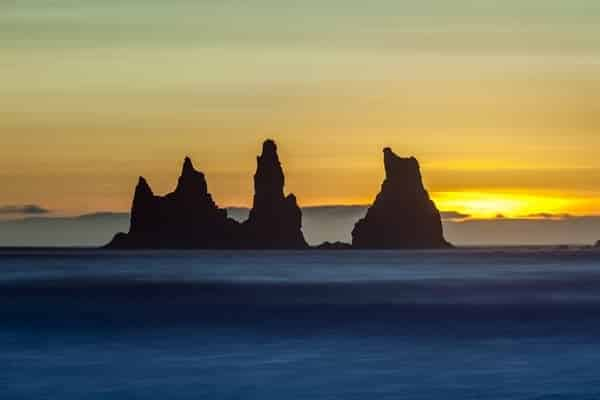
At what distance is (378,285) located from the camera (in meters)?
143

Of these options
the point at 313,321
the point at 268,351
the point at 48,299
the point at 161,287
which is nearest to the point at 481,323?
the point at 313,321

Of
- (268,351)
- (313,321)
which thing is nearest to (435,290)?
(313,321)

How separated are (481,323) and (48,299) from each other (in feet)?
147

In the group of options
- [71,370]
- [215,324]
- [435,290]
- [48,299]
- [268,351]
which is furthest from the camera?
[435,290]

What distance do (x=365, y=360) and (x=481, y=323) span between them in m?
24.6

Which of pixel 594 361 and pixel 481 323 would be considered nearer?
pixel 594 361

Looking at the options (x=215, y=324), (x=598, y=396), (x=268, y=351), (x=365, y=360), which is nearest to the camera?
(x=598, y=396)

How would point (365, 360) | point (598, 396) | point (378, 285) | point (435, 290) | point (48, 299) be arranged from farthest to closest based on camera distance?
point (378, 285)
point (435, 290)
point (48, 299)
point (365, 360)
point (598, 396)

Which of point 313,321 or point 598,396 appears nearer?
point 598,396

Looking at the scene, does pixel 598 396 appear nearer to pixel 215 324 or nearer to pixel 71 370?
pixel 71 370

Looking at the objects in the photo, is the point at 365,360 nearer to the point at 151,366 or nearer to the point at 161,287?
the point at 151,366

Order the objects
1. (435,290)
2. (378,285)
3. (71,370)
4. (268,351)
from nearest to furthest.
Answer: (71,370)
(268,351)
(435,290)
(378,285)

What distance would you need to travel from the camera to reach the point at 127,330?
7319 centimetres

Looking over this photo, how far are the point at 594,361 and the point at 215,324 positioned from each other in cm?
2946
